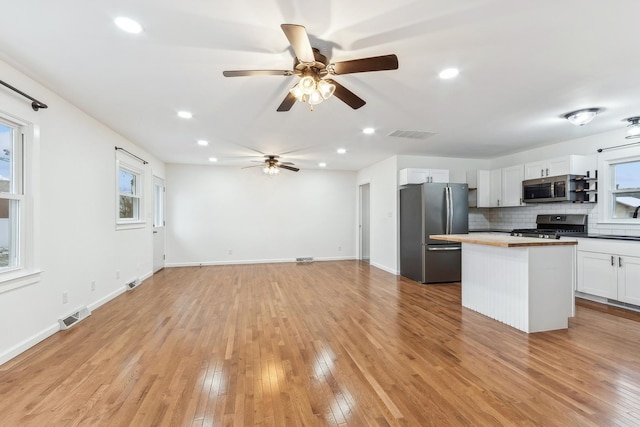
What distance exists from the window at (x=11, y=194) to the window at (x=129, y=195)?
1.82m

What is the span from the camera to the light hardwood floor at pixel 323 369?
180 cm

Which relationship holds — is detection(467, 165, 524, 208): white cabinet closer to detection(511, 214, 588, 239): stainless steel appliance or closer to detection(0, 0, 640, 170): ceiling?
detection(511, 214, 588, 239): stainless steel appliance

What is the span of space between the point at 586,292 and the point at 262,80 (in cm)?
530

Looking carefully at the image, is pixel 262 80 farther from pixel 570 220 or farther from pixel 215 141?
pixel 570 220

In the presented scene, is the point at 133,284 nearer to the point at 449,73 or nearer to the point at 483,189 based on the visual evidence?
the point at 449,73

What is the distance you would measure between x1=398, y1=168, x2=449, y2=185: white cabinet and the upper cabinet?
58.5 inches

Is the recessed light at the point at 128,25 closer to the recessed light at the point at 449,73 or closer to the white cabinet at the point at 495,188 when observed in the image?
the recessed light at the point at 449,73

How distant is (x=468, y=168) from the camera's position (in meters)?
6.38

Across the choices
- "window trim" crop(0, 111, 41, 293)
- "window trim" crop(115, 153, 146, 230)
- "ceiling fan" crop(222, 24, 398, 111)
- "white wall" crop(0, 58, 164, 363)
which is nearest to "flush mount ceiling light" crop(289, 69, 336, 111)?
"ceiling fan" crop(222, 24, 398, 111)

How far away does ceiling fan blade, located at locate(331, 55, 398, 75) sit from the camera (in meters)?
1.89

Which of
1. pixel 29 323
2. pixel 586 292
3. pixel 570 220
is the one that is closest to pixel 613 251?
pixel 586 292

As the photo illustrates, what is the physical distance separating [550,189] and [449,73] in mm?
3624

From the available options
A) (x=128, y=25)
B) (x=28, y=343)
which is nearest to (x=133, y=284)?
(x=28, y=343)

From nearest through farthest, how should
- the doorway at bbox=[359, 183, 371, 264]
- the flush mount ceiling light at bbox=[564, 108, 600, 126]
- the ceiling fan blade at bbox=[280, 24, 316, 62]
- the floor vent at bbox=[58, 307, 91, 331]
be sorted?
1. the ceiling fan blade at bbox=[280, 24, 316, 62]
2. the floor vent at bbox=[58, 307, 91, 331]
3. the flush mount ceiling light at bbox=[564, 108, 600, 126]
4. the doorway at bbox=[359, 183, 371, 264]
